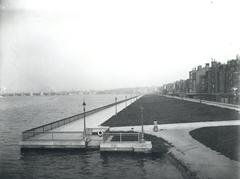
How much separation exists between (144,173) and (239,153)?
700cm

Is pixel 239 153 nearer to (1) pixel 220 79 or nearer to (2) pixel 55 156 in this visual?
(2) pixel 55 156

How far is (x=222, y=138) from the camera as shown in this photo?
24750 millimetres

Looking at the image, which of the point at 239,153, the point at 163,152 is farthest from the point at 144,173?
the point at 239,153

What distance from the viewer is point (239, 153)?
19375 millimetres

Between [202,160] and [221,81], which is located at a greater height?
[221,81]

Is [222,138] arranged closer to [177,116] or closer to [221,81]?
[177,116]

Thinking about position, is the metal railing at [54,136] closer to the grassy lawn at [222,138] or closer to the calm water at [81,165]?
the calm water at [81,165]

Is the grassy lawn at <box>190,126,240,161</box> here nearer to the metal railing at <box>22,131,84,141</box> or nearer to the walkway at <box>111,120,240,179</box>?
the walkway at <box>111,120,240,179</box>

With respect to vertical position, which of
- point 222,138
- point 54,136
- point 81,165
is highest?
point 222,138

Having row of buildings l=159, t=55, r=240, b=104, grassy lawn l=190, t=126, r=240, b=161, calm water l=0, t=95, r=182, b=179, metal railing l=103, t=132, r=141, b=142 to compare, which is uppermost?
row of buildings l=159, t=55, r=240, b=104

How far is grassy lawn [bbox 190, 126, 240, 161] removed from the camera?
795 inches

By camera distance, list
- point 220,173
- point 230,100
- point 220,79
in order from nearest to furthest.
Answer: point 220,173 < point 230,100 < point 220,79

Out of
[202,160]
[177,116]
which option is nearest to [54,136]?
[202,160]

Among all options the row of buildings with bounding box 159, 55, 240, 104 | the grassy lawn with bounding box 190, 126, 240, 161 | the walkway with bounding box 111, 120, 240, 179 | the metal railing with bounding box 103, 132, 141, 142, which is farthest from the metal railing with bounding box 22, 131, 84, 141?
the row of buildings with bounding box 159, 55, 240, 104
